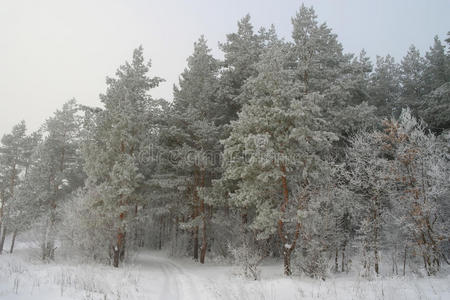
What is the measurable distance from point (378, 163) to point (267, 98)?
705cm

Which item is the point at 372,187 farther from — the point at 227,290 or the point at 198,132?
the point at 198,132

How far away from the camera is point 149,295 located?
10375 mm

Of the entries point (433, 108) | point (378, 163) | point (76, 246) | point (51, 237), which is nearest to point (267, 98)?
point (378, 163)

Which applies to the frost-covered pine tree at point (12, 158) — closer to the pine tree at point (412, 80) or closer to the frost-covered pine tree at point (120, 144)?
the frost-covered pine tree at point (120, 144)

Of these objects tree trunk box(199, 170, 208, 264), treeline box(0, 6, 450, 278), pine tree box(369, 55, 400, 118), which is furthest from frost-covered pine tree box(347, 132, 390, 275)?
pine tree box(369, 55, 400, 118)

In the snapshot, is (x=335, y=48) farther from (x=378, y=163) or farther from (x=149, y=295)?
(x=149, y=295)

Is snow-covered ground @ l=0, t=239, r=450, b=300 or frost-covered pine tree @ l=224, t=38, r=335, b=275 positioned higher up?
frost-covered pine tree @ l=224, t=38, r=335, b=275

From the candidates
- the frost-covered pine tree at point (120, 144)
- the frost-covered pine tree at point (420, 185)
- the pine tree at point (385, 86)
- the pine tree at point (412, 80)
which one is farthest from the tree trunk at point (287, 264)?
the pine tree at point (412, 80)

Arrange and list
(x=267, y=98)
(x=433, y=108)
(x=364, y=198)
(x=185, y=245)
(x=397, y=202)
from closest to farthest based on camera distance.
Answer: (x=397, y=202) < (x=267, y=98) < (x=364, y=198) < (x=433, y=108) < (x=185, y=245)

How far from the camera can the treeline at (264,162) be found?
46.4ft

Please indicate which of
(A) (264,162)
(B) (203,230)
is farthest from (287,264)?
(B) (203,230)

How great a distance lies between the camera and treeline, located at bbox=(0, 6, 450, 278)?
14148 mm

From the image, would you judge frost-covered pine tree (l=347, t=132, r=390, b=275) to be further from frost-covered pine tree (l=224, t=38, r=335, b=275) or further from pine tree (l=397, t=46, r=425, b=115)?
pine tree (l=397, t=46, r=425, b=115)

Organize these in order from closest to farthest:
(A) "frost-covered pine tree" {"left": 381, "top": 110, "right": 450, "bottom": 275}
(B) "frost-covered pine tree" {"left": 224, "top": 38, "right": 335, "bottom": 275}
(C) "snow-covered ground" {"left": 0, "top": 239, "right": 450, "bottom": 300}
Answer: (C) "snow-covered ground" {"left": 0, "top": 239, "right": 450, "bottom": 300} → (A) "frost-covered pine tree" {"left": 381, "top": 110, "right": 450, "bottom": 275} → (B) "frost-covered pine tree" {"left": 224, "top": 38, "right": 335, "bottom": 275}
